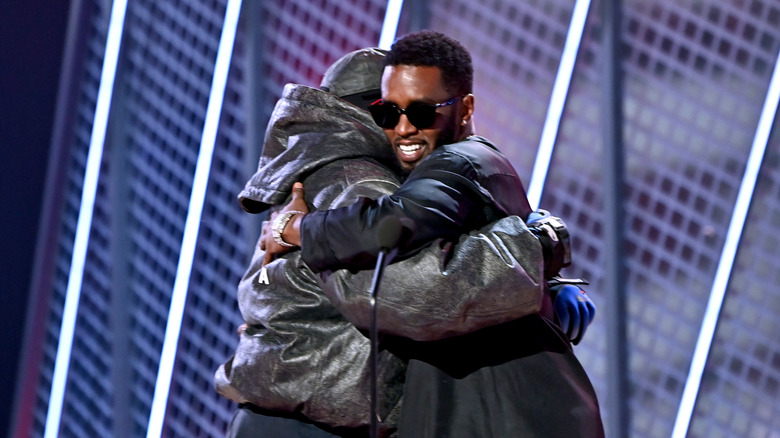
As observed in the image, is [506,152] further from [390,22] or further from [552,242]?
[552,242]

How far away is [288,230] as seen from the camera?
1707 mm

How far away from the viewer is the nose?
5.84 feet

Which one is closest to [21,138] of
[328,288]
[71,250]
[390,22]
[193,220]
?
[71,250]

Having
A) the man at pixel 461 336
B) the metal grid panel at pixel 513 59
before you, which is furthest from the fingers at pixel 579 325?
the metal grid panel at pixel 513 59

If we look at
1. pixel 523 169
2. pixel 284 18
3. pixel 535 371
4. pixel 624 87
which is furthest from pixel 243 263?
pixel 535 371

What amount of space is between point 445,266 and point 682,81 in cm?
205

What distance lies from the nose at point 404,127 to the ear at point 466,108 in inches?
4.7

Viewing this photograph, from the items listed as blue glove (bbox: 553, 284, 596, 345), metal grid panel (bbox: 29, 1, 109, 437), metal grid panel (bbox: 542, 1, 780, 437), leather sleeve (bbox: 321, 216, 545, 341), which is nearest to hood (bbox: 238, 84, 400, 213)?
leather sleeve (bbox: 321, 216, 545, 341)

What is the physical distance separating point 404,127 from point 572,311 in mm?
450

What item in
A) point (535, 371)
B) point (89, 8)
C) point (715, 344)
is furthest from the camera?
point (89, 8)

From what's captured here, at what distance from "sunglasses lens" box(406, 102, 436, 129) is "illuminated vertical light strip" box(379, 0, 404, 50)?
6.68ft

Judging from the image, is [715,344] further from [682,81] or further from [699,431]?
[682,81]

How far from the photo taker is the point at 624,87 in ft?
11.3

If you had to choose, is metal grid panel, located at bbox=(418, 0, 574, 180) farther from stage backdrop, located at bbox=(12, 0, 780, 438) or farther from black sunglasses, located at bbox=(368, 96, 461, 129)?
black sunglasses, located at bbox=(368, 96, 461, 129)
